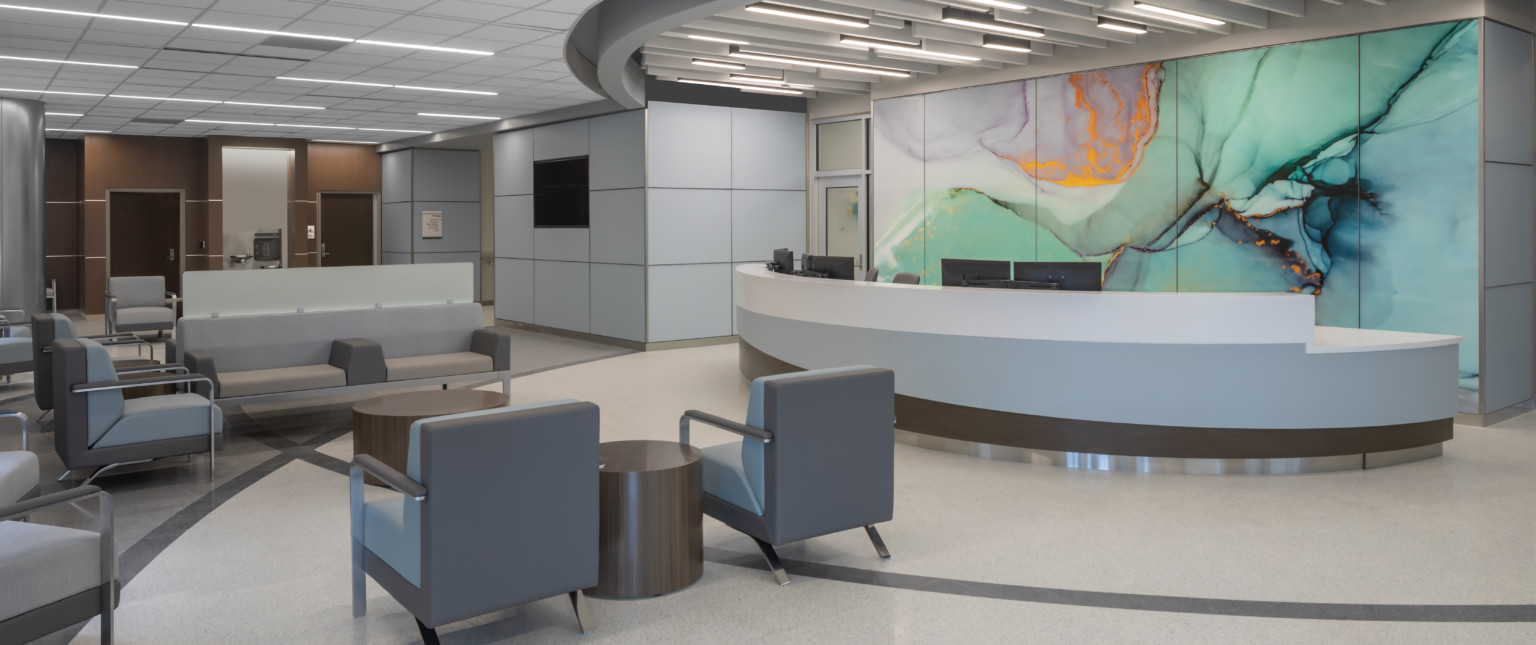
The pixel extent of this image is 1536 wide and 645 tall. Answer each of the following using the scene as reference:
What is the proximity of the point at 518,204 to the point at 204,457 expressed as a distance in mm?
7829

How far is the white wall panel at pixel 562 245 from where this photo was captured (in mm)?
12414

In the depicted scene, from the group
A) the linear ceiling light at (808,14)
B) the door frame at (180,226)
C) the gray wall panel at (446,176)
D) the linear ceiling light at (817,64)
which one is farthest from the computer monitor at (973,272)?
the door frame at (180,226)

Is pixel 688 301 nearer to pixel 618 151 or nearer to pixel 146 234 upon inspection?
pixel 618 151

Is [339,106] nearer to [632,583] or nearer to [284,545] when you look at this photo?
[284,545]

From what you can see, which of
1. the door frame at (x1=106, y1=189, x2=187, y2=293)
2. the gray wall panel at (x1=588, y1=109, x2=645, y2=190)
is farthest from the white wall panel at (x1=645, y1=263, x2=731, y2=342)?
the door frame at (x1=106, y1=189, x2=187, y2=293)

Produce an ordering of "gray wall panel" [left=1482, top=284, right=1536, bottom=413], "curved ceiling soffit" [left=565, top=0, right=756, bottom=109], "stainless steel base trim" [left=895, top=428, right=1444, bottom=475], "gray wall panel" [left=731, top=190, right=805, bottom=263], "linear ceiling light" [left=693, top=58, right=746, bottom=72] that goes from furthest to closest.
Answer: "gray wall panel" [left=731, top=190, right=805, bottom=263], "linear ceiling light" [left=693, top=58, right=746, bottom=72], "gray wall panel" [left=1482, top=284, right=1536, bottom=413], "curved ceiling soffit" [left=565, top=0, right=756, bottom=109], "stainless steel base trim" [left=895, top=428, right=1444, bottom=475]

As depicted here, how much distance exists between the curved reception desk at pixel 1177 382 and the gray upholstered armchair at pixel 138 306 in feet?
31.2

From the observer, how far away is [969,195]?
1044 cm

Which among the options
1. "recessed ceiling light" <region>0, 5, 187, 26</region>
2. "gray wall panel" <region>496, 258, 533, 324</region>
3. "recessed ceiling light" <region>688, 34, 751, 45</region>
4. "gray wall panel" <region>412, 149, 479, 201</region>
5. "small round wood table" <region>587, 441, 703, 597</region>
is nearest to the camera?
"small round wood table" <region>587, 441, 703, 597</region>

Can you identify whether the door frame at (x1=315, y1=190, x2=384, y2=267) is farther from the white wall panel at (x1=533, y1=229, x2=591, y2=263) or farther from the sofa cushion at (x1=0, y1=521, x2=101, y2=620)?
the sofa cushion at (x1=0, y1=521, x2=101, y2=620)

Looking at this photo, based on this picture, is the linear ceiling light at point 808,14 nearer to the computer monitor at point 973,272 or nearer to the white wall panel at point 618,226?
the computer monitor at point 973,272

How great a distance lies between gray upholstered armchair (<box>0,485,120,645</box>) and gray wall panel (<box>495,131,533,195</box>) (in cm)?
1047

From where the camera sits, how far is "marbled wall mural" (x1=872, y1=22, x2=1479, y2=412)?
721cm

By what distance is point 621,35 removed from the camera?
7.80 meters
